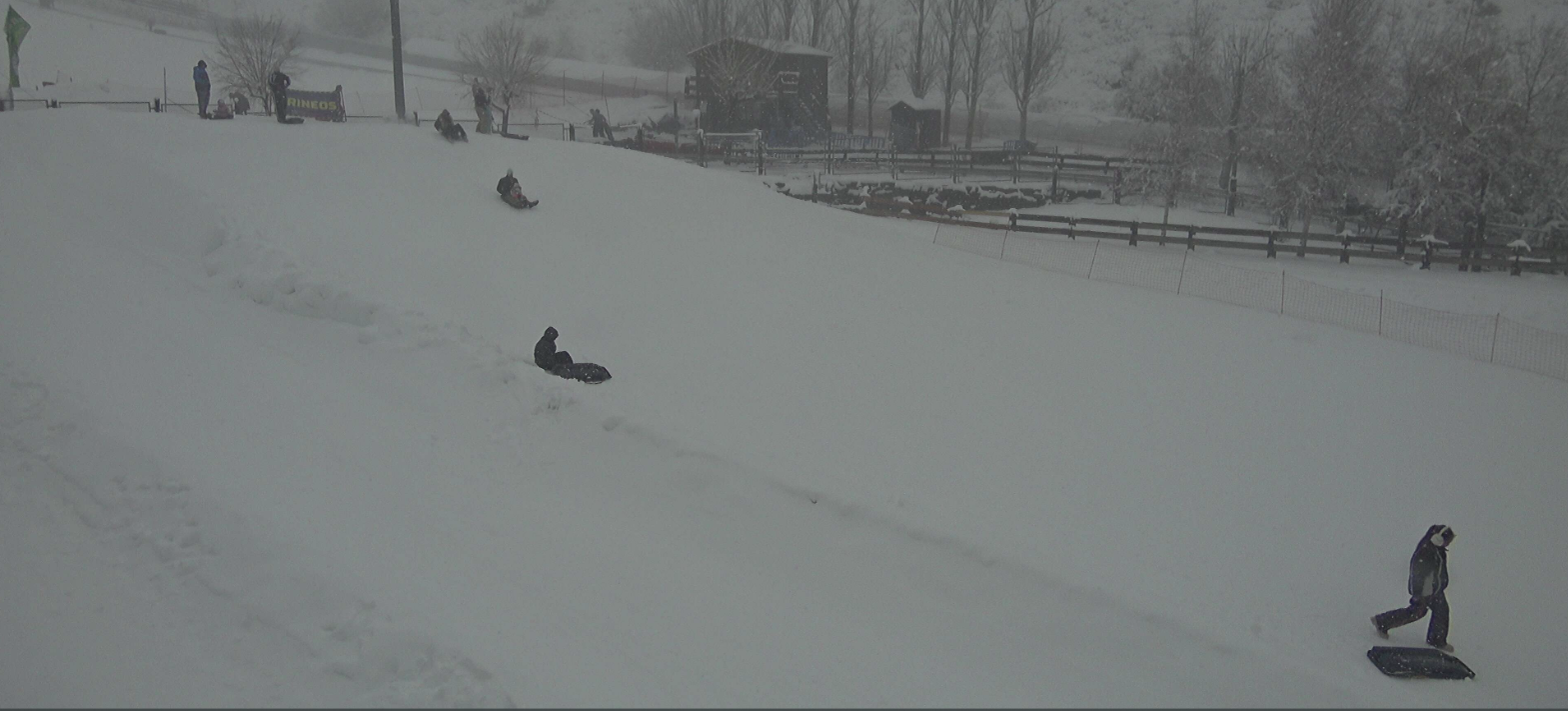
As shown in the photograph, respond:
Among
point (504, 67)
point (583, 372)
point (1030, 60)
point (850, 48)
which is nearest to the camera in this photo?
point (583, 372)

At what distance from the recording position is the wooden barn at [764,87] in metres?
45.7

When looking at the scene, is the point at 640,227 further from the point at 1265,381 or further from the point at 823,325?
the point at 1265,381

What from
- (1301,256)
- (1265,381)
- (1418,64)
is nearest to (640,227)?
(1265,381)

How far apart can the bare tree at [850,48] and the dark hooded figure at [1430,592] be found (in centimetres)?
4558

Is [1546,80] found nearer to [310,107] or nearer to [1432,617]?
[1432,617]

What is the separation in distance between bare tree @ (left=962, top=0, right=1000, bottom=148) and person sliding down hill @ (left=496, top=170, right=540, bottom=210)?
32.8m

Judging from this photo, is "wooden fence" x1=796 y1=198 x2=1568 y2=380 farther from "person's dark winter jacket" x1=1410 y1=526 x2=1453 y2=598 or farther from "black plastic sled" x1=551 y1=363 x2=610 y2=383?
"black plastic sled" x1=551 y1=363 x2=610 y2=383

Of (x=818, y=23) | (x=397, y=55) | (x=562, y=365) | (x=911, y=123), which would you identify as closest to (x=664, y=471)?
(x=562, y=365)

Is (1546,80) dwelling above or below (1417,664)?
above

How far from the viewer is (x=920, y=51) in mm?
60125

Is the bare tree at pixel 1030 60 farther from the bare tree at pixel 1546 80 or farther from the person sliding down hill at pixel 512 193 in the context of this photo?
the person sliding down hill at pixel 512 193

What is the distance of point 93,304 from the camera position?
48.3 ft

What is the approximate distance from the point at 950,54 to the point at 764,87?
16.0 metres

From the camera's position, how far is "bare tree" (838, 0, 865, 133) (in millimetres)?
55662
